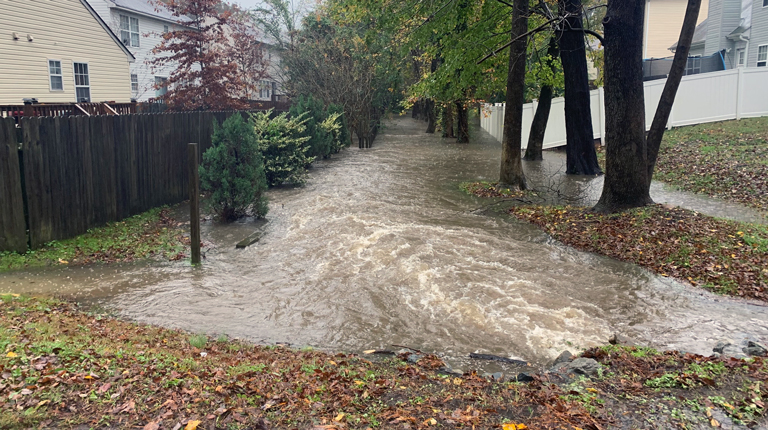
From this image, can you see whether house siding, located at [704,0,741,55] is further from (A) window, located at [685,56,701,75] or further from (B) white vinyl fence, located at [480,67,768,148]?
(B) white vinyl fence, located at [480,67,768,148]

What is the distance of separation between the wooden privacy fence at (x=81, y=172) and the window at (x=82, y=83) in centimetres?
1271

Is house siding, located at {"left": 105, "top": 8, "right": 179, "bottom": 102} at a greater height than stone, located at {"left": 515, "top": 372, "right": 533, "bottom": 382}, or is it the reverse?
house siding, located at {"left": 105, "top": 8, "right": 179, "bottom": 102}

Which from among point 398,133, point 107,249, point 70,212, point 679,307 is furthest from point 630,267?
point 398,133

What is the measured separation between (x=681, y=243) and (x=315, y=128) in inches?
513

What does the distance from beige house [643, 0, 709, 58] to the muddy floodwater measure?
3256 cm

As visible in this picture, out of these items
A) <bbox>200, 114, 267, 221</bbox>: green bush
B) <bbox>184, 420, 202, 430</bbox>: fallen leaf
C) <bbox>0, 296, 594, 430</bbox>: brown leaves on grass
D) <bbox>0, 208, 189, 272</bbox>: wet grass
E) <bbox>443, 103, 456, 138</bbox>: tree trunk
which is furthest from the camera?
<bbox>443, 103, 456, 138</bbox>: tree trunk

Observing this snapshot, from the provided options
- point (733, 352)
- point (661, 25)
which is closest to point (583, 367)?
point (733, 352)

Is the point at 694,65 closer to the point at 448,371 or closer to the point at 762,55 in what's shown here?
the point at 762,55

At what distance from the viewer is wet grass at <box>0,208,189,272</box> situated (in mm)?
8258

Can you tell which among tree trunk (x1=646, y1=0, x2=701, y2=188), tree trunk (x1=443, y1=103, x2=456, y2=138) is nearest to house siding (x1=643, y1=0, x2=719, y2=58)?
tree trunk (x1=443, y1=103, x2=456, y2=138)

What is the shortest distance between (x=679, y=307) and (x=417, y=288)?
10.0 ft

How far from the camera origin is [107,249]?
29.5ft

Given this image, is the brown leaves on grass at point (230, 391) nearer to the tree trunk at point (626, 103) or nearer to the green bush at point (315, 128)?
the tree trunk at point (626, 103)

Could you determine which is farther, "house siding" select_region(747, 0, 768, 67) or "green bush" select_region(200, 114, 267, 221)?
"house siding" select_region(747, 0, 768, 67)
